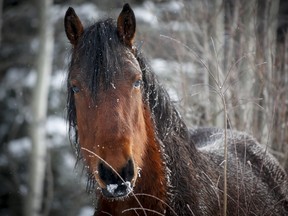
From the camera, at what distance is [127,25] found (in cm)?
375

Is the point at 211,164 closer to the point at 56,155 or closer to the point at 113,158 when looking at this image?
the point at 113,158

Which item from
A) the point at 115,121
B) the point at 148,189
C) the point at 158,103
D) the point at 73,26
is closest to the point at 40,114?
the point at 73,26

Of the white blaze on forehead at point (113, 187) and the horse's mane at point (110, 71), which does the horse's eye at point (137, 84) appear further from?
the white blaze on forehead at point (113, 187)

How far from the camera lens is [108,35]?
3623mm

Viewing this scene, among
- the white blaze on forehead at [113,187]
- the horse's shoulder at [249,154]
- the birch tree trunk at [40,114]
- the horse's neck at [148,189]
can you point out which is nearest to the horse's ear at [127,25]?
the horse's neck at [148,189]

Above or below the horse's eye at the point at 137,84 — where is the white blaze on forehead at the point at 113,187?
below

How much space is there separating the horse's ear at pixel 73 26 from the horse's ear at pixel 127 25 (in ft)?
1.11

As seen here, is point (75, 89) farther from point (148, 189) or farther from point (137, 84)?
point (148, 189)

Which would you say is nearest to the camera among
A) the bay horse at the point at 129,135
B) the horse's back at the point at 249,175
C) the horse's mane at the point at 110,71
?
the bay horse at the point at 129,135

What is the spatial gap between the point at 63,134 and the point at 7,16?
3784 mm

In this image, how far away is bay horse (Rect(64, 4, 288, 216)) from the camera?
322 centimetres

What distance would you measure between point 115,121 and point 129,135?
13cm

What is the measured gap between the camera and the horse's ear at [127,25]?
12.2ft

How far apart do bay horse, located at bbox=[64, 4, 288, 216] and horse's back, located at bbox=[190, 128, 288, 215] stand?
5 centimetres
